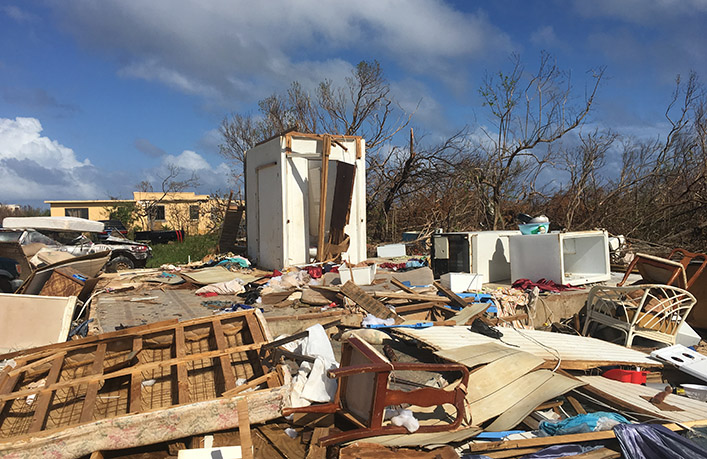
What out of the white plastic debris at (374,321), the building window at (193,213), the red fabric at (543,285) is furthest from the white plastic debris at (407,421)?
the building window at (193,213)

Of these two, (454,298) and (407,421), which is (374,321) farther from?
(407,421)

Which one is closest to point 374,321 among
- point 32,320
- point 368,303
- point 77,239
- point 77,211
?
point 368,303

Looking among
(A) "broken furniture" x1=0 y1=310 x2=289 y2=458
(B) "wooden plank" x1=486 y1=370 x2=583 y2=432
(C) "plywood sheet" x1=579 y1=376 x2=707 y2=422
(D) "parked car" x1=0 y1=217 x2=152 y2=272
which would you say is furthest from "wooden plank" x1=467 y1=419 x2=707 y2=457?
(D) "parked car" x1=0 y1=217 x2=152 y2=272

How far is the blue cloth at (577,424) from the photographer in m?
3.60

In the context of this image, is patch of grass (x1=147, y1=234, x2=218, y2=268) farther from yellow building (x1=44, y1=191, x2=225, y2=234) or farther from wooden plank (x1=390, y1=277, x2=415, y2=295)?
yellow building (x1=44, y1=191, x2=225, y2=234)

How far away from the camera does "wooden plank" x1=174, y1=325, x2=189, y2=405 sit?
3.81 meters

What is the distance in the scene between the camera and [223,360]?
437 cm

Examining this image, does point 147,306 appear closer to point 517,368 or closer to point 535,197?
point 517,368

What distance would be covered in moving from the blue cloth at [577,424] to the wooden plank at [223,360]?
2.74 metres

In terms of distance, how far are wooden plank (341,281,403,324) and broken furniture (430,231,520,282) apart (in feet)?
10.3

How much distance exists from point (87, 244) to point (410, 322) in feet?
34.1

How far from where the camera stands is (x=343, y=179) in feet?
35.4

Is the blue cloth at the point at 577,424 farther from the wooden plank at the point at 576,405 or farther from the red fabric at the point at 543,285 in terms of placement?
the red fabric at the point at 543,285

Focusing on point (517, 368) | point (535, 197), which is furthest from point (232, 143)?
point (517, 368)
